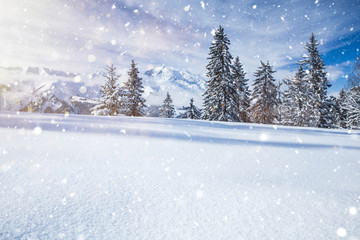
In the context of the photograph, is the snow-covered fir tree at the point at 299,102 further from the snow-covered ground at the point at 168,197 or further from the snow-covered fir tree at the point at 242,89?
the snow-covered ground at the point at 168,197

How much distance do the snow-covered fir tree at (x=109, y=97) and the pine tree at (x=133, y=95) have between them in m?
0.96

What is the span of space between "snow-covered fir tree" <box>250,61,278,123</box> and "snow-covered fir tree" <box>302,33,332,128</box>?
4.57m

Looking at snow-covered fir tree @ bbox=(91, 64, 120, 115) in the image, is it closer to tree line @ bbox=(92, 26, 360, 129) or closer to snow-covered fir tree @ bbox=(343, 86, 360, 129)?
tree line @ bbox=(92, 26, 360, 129)

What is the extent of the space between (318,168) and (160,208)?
2.45m

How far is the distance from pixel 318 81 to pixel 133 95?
972 inches

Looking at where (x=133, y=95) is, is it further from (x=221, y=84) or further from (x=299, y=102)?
(x=299, y=102)

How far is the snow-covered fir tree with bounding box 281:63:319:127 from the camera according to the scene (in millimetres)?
26547

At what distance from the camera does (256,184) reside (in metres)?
2.20

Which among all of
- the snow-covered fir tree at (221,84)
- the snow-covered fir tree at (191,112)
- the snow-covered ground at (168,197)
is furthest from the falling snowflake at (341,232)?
the snow-covered fir tree at (191,112)

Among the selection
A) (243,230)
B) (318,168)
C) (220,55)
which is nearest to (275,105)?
(220,55)

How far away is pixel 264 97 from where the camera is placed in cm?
2950

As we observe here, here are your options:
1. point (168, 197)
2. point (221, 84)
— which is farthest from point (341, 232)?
point (221, 84)

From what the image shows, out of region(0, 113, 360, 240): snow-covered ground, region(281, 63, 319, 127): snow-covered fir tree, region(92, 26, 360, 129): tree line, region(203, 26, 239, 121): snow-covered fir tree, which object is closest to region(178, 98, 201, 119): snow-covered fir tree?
region(92, 26, 360, 129): tree line

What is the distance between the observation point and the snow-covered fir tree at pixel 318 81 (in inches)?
1015
